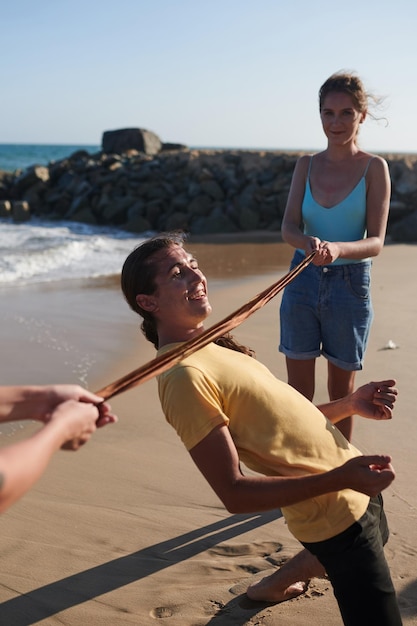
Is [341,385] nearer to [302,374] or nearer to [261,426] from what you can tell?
[302,374]

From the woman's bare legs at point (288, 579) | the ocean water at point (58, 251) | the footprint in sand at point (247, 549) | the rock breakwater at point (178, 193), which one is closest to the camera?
the woman's bare legs at point (288, 579)

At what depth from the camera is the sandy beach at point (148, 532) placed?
2.77m

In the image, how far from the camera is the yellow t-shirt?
2.06m

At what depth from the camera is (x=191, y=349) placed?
2.00 metres

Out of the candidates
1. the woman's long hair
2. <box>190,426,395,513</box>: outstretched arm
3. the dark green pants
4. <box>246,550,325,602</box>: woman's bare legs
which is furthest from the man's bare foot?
the woman's long hair

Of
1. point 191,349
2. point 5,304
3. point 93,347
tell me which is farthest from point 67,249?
point 191,349

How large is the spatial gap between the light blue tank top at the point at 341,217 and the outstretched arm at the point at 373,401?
1.04 metres

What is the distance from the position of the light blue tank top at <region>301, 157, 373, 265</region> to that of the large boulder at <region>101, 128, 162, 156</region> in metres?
23.0

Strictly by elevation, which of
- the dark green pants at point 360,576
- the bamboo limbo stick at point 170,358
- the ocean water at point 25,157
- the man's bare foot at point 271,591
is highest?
the bamboo limbo stick at point 170,358

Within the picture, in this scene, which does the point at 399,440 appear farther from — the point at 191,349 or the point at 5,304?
the point at 5,304

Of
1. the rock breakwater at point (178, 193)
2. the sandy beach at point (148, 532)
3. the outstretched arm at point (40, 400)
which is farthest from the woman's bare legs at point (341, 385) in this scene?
the rock breakwater at point (178, 193)

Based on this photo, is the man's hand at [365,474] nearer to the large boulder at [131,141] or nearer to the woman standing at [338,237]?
the woman standing at [338,237]

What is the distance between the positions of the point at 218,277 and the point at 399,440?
6179 millimetres

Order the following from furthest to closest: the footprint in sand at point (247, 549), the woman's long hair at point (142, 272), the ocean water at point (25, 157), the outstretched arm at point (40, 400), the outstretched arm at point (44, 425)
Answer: the ocean water at point (25, 157) < the footprint in sand at point (247, 549) < the woman's long hair at point (142, 272) < the outstretched arm at point (40, 400) < the outstretched arm at point (44, 425)
